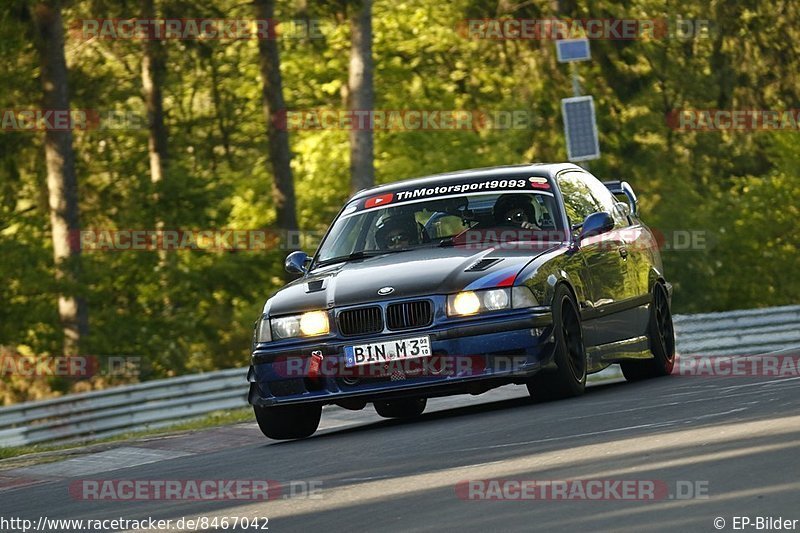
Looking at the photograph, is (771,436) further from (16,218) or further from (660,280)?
(16,218)

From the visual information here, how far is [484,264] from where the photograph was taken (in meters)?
11.5

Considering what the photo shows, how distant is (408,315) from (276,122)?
23.5 metres

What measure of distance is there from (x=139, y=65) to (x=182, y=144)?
3.20 meters

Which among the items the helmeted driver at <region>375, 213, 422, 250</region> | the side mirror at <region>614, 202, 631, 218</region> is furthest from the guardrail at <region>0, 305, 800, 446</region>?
the helmeted driver at <region>375, 213, 422, 250</region>

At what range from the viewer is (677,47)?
4500 centimetres

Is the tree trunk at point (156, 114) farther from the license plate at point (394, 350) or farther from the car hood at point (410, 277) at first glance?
the license plate at point (394, 350)

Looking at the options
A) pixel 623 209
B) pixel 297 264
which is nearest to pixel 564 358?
pixel 297 264

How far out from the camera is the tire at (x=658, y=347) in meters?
14.1

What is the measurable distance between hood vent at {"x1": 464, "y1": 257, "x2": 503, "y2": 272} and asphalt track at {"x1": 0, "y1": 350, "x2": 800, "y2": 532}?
A: 39.6 inches

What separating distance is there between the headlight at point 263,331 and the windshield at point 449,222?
1.14 metres

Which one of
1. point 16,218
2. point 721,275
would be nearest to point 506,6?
point 721,275

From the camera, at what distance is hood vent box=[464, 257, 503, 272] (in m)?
11.4

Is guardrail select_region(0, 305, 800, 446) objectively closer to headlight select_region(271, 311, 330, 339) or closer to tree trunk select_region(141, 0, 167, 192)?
headlight select_region(271, 311, 330, 339)

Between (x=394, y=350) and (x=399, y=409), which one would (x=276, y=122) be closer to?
(x=399, y=409)
